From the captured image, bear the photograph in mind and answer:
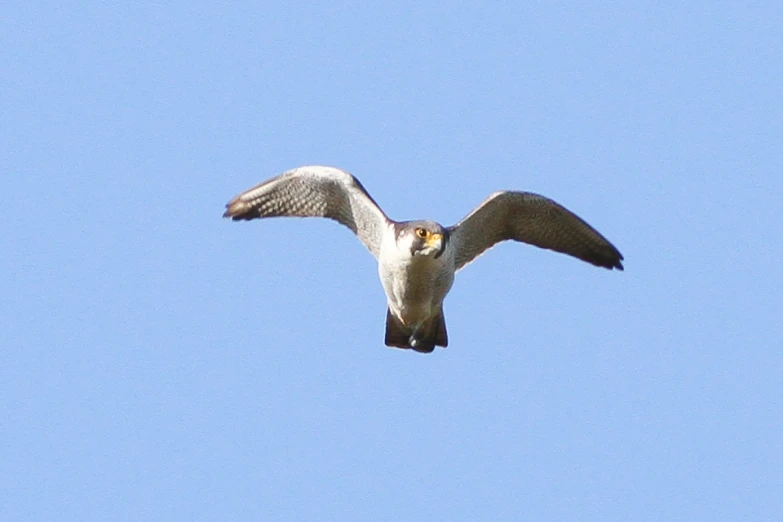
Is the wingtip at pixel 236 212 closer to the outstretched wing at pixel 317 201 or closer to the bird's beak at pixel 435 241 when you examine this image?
the outstretched wing at pixel 317 201

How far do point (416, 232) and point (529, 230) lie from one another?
7.60ft

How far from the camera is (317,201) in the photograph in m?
14.6

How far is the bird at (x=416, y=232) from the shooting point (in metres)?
13.1

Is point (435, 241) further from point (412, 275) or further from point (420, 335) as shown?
point (420, 335)

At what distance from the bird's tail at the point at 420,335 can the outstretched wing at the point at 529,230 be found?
0.69m

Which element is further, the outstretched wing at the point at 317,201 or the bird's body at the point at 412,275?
the outstretched wing at the point at 317,201

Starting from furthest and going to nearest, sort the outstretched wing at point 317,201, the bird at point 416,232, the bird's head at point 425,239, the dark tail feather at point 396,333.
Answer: the dark tail feather at point 396,333
the outstretched wing at point 317,201
the bird at point 416,232
the bird's head at point 425,239

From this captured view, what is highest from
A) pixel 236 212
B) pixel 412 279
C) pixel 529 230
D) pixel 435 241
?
pixel 529 230

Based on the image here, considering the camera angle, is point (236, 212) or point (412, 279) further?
point (236, 212)

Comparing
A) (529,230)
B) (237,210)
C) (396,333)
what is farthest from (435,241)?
(237,210)

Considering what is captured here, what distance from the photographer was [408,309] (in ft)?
44.9

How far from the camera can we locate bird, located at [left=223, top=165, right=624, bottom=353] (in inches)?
517

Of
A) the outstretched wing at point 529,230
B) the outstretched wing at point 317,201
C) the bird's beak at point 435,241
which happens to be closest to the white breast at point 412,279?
the bird's beak at point 435,241

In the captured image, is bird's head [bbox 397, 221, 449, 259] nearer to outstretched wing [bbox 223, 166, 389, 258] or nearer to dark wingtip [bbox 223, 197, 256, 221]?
outstretched wing [bbox 223, 166, 389, 258]
